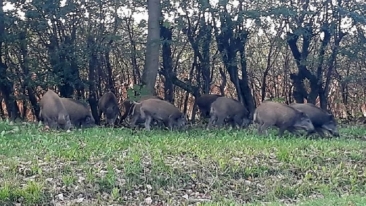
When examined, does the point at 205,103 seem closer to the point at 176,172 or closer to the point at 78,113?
the point at 78,113

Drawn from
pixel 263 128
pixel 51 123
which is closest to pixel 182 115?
pixel 263 128

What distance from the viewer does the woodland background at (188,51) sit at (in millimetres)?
22641

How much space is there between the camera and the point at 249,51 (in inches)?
1025

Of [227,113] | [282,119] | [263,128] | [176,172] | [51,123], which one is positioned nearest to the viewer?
[176,172]

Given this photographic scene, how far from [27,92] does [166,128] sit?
7384mm

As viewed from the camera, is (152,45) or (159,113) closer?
(159,113)

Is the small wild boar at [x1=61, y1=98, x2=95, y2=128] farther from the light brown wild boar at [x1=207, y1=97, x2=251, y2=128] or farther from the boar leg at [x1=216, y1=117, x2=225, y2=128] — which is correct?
the boar leg at [x1=216, y1=117, x2=225, y2=128]

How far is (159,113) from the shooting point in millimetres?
19266

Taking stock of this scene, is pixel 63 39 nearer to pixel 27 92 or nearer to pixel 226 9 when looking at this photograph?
pixel 27 92

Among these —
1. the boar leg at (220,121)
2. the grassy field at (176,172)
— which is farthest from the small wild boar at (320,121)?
the grassy field at (176,172)

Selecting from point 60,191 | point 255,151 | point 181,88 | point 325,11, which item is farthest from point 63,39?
point 60,191

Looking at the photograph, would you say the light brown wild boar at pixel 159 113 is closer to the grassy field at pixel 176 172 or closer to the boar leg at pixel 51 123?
the boar leg at pixel 51 123

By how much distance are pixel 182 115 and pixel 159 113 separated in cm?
85

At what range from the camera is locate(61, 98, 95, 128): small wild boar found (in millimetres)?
19438
